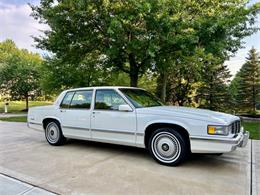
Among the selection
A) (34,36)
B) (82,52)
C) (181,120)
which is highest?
(34,36)

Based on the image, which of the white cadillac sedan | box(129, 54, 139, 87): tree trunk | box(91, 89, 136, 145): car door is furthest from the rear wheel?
box(129, 54, 139, 87): tree trunk

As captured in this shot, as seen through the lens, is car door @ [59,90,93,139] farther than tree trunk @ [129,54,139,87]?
No

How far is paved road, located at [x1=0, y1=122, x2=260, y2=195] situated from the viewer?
10.2 ft

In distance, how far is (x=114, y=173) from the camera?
3.70 metres

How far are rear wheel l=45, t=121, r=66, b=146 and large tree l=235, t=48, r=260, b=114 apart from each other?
Answer: 2039 centimetres

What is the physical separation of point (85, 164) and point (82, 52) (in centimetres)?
597

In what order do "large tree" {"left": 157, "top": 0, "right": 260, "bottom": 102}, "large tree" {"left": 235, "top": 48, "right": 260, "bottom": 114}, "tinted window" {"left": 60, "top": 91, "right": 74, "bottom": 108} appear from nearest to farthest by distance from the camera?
"tinted window" {"left": 60, "top": 91, "right": 74, "bottom": 108} < "large tree" {"left": 157, "top": 0, "right": 260, "bottom": 102} < "large tree" {"left": 235, "top": 48, "right": 260, "bottom": 114}

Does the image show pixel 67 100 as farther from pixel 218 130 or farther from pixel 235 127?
pixel 235 127

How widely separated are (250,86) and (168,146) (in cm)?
2125

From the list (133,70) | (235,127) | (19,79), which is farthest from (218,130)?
(19,79)

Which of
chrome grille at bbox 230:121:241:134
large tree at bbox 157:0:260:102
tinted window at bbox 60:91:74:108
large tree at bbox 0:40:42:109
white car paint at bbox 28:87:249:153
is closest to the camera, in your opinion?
white car paint at bbox 28:87:249:153

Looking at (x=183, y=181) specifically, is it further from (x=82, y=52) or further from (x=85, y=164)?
(x=82, y=52)

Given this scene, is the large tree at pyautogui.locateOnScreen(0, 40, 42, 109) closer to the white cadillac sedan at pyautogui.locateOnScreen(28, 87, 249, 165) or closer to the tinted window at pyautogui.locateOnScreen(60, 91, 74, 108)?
the white cadillac sedan at pyautogui.locateOnScreen(28, 87, 249, 165)

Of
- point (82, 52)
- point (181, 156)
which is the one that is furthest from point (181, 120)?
point (82, 52)
